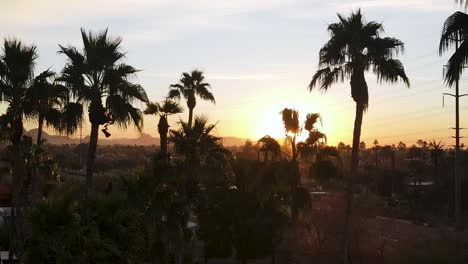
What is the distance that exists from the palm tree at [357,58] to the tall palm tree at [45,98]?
10533mm

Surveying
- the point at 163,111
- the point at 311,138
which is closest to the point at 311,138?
the point at 311,138

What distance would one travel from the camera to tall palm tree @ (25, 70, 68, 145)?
20375 mm

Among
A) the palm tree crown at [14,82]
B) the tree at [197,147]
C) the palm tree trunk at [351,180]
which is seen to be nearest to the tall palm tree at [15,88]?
the palm tree crown at [14,82]

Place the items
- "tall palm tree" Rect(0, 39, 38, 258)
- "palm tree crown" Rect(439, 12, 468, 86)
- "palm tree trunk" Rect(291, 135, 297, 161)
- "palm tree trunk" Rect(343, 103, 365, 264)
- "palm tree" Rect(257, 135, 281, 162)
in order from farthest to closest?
"palm tree" Rect(257, 135, 281, 162), "palm tree trunk" Rect(291, 135, 297, 161), "palm tree trunk" Rect(343, 103, 365, 264), "tall palm tree" Rect(0, 39, 38, 258), "palm tree crown" Rect(439, 12, 468, 86)

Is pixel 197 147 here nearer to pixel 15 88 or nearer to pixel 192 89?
pixel 15 88

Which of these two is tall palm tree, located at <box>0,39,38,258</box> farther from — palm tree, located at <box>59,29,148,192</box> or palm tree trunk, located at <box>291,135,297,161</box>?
palm tree trunk, located at <box>291,135,297,161</box>

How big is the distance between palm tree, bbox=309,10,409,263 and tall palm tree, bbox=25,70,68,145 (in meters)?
10.5

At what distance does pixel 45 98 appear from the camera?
20.6 metres

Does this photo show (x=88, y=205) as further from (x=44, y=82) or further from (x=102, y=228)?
(x=44, y=82)

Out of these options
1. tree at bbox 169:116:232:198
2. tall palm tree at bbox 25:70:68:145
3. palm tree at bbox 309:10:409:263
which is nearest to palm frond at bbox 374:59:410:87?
palm tree at bbox 309:10:409:263

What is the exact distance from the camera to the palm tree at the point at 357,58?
77.7 ft

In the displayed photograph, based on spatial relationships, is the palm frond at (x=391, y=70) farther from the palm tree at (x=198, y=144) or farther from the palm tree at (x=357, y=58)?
the palm tree at (x=198, y=144)

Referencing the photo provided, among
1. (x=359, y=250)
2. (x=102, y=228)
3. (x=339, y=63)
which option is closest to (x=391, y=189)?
(x=359, y=250)

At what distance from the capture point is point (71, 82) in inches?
826
